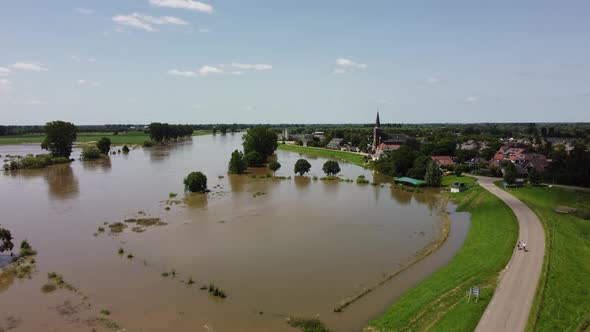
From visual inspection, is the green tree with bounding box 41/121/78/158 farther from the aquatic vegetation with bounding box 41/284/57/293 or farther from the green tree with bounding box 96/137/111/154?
the aquatic vegetation with bounding box 41/284/57/293

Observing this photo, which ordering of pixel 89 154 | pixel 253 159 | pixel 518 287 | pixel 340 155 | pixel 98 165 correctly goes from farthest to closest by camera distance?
1. pixel 340 155
2. pixel 89 154
3. pixel 98 165
4. pixel 253 159
5. pixel 518 287

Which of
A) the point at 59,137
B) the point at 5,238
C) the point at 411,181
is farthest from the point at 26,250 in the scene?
the point at 59,137

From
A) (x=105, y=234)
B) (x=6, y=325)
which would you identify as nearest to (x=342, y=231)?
(x=105, y=234)

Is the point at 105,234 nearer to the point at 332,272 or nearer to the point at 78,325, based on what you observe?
the point at 78,325

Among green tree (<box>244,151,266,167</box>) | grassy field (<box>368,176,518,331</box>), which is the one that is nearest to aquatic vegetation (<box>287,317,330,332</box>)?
grassy field (<box>368,176,518,331</box>)

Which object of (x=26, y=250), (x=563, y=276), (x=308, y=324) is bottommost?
(x=308, y=324)

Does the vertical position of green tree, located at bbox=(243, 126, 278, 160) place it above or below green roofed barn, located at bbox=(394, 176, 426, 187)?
above

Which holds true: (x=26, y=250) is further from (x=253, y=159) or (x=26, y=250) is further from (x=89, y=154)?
(x=89, y=154)
